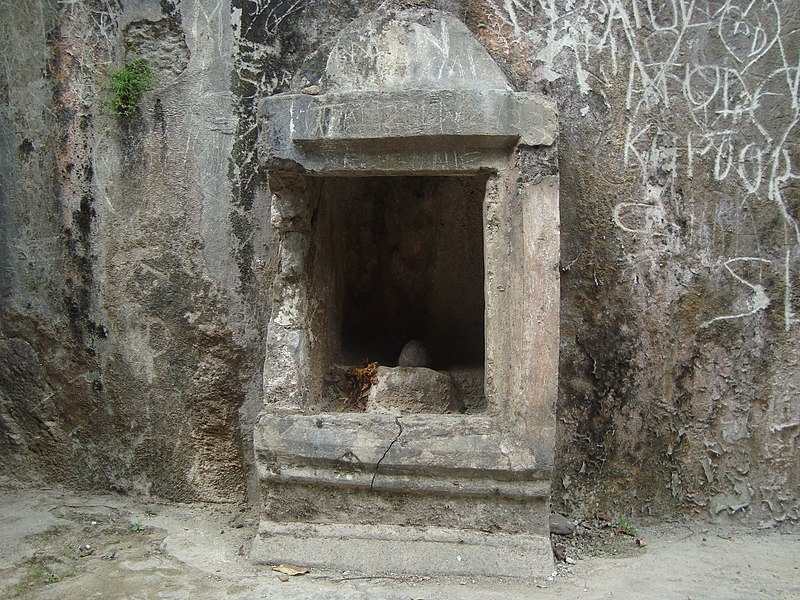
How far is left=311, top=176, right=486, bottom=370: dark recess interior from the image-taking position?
3.58 metres

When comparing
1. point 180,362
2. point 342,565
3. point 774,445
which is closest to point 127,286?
point 180,362

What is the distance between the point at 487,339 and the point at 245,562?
134 centimetres

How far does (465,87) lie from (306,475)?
5.41ft

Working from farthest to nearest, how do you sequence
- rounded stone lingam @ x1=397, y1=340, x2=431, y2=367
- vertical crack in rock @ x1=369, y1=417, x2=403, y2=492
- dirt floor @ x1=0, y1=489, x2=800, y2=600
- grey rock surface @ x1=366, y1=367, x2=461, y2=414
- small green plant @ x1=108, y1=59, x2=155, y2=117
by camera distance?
small green plant @ x1=108, y1=59, x2=155, y2=117, rounded stone lingam @ x1=397, y1=340, x2=431, y2=367, grey rock surface @ x1=366, y1=367, x2=461, y2=414, vertical crack in rock @ x1=369, y1=417, x2=403, y2=492, dirt floor @ x1=0, y1=489, x2=800, y2=600

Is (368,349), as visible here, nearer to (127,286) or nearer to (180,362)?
(180,362)

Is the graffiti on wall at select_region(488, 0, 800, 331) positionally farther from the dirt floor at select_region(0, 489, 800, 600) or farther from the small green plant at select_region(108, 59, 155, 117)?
the small green plant at select_region(108, 59, 155, 117)

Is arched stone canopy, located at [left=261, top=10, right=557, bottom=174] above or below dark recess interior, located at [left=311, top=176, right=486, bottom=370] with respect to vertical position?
above

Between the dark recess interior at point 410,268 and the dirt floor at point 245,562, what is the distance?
1.03m

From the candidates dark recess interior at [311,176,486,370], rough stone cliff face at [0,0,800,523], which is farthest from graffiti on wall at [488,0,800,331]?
dark recess interior at [311,176,486,370]

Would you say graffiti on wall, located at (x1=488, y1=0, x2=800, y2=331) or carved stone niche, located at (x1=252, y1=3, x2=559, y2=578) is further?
graffiti on wall, located at (x1=488, y1=0, x2=800, y2=331)

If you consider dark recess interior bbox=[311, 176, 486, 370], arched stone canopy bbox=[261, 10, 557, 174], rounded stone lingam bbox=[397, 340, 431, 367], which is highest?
arched stone canopy bbox=[261, 10, 557, 174]

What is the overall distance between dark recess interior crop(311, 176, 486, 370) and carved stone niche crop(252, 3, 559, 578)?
22.3 inches

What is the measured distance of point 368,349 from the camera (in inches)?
141

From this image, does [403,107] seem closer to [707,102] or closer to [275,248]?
[275,248]
